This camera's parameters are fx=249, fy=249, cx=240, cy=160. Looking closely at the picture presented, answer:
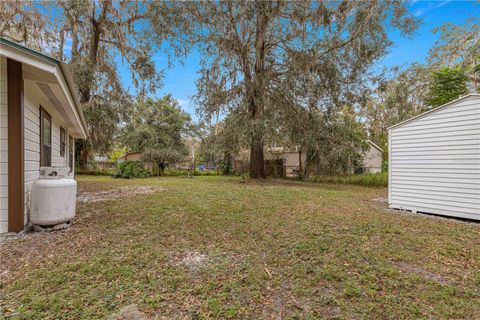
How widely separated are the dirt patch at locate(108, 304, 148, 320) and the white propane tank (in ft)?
8.13

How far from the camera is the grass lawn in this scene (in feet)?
6.27

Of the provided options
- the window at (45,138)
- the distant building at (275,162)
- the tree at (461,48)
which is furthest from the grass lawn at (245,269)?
the tree at (461,48)

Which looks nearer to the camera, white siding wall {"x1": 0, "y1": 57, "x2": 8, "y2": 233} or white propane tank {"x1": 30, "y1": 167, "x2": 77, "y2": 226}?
white siding wall {"x1": 0, "y1": 57, "x2": 8, "y2": 233}

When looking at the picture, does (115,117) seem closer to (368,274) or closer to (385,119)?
(368,274)

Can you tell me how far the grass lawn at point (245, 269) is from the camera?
191 centimetres

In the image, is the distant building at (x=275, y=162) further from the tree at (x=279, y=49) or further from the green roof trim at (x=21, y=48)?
the green roof trim at (x=21, y=48)

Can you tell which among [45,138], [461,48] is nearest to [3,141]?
[45,138]

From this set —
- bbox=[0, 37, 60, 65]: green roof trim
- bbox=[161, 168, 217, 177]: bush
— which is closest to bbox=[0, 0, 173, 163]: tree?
bbox=[161, 168, 217, 177]: bush

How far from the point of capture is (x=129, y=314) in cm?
182

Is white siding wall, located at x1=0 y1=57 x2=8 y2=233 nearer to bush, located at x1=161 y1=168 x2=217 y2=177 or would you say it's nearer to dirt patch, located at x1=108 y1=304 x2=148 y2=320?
dirt patch, located at x1=108 y1=304 x2=148 y2=320

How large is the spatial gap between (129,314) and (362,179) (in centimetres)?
1207

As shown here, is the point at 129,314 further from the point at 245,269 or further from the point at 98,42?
the point at 98,42

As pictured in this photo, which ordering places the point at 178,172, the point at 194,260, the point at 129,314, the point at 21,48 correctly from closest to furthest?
the point at 129,314 → the point at 194,260 → the point at 21,48 → the point at 178,172

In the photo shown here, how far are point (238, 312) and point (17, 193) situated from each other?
3331mm
